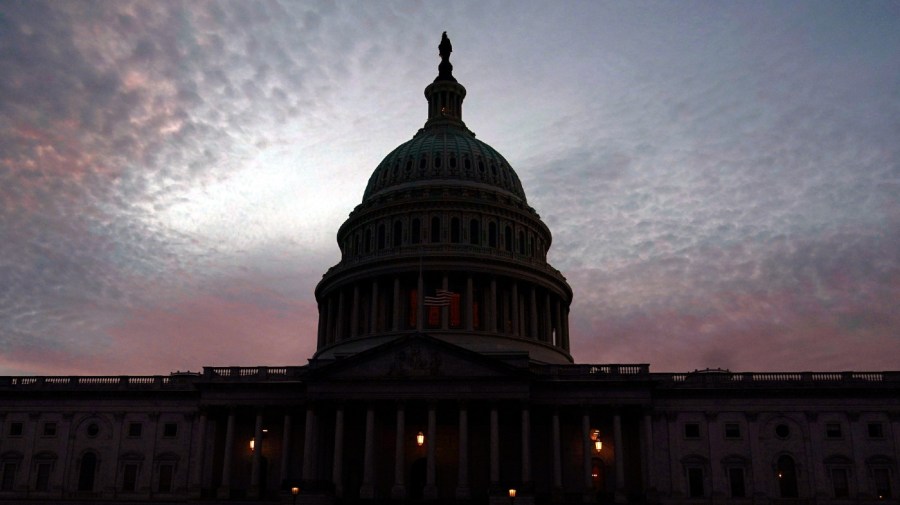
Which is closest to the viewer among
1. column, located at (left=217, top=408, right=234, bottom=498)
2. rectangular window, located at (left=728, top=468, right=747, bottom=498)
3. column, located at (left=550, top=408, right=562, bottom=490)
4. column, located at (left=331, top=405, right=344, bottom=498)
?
column, located at (left=331, top=405, right=344, bottom=498)

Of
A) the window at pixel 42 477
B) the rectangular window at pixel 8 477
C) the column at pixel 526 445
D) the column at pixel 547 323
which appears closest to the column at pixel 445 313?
the column at pixel 547 323

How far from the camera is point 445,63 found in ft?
352

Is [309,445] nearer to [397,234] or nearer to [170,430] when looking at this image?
[170,430]

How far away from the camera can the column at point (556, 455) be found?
65250 mm

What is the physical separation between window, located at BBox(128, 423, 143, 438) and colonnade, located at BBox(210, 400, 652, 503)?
25.6 ft

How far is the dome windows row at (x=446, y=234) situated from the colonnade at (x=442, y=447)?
22.5m

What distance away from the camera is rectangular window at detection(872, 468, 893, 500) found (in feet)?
217

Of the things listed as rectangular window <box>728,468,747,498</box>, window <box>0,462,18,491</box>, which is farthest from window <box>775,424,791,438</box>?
window <box>0,462,18,491</box>

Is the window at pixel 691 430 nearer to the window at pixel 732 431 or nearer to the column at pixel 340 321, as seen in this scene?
the window at pixel 732 431

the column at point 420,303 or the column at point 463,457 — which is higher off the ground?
the column at point 420,303

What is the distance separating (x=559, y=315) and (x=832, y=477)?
31875 millimetres

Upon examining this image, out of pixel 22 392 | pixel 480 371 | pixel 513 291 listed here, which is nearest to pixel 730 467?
pixel 480 371

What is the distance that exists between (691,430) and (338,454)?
91.9ft

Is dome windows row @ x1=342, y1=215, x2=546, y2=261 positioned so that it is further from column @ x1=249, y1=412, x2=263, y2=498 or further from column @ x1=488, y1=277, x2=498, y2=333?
column @ x1=249, y1=412, x2=263, y2=498
